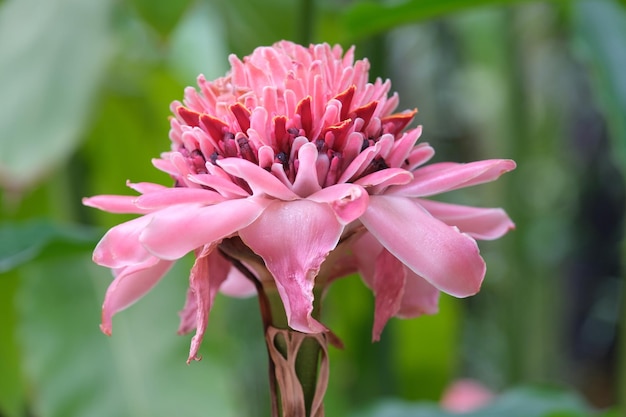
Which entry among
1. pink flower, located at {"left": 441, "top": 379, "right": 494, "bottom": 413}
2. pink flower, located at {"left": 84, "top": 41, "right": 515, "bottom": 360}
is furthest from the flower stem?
pink flower, located at {"left": 441, "top": 379, "right": 494, "bottom": 413}

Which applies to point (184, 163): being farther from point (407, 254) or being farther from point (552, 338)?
point (552, 338)

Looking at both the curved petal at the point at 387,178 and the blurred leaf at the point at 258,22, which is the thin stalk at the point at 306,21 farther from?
the curved petal at the point at 387,178

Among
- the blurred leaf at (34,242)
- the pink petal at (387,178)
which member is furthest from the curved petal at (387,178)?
the blurred leaf at (34,242)

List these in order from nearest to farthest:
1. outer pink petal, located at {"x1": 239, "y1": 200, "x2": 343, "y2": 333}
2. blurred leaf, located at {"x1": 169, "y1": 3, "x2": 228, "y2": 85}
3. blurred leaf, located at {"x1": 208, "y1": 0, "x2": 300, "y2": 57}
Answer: outer pink petal, located at {"x1": 239, "y1": 200, "x2": 343, "y2": 333}
blurred leaf, located at {"x1": 208, "y1": 0, "x2": 300, "y2": 57}
blurred leaf, located at {"x1": 169, "y1": 3, "x2": 228, "y2": 85}

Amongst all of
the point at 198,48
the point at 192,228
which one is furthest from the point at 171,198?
the point at 198,48

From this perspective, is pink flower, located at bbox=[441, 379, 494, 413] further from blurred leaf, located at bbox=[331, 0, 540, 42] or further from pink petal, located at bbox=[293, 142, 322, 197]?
pink petal, located at bbox=[293, 142, 322, 197]

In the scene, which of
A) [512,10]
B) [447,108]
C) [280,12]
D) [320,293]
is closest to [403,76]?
[447,108]
